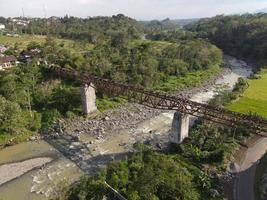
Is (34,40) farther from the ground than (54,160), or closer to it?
farther from the ground

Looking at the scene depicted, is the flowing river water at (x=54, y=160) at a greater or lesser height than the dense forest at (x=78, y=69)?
lesser

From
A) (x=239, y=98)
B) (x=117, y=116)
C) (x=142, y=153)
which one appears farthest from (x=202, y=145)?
(x=239, y=98)

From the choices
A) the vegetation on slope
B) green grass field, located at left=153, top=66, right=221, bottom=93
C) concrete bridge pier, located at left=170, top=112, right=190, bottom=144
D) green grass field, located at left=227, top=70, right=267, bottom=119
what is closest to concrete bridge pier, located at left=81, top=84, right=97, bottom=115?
concrete bridge pier, located at left=170, top=112, right=190, bottom=144

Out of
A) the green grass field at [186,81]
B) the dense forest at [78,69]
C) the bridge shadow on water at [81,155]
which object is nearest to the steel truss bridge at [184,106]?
the dense forest at [78,69]

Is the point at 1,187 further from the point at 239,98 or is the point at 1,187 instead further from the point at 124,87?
the point at 239,98

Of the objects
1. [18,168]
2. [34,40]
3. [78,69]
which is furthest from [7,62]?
[34,40]

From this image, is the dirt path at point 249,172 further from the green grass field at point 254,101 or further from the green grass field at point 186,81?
the green grass field at point 186,81

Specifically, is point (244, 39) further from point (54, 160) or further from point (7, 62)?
point (54, 160)
